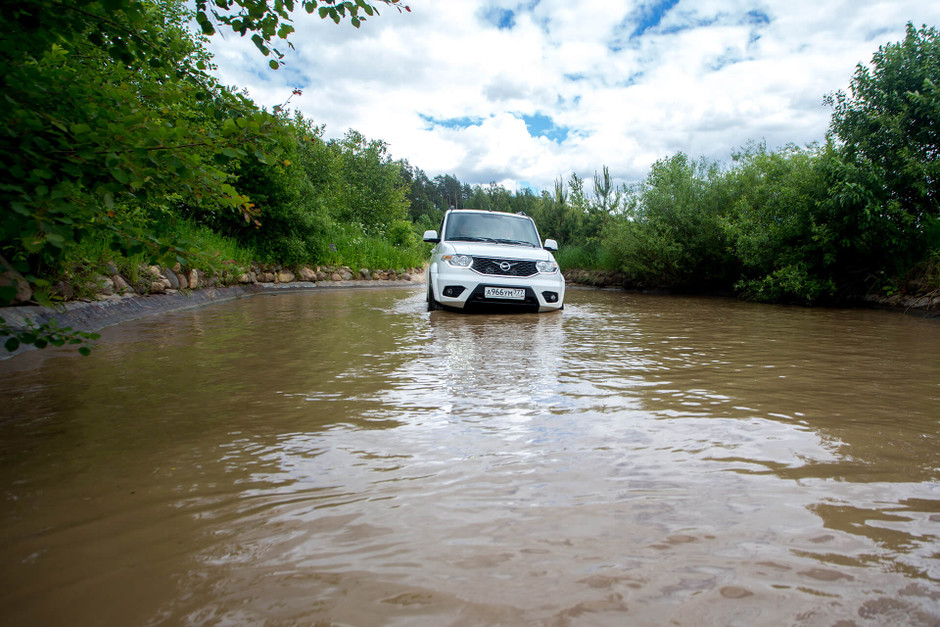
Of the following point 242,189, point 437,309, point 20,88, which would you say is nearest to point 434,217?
point 242,189

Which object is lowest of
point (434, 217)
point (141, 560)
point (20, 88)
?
point (141, 560)

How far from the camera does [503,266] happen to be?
319 inches

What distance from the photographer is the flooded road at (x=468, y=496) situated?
131 centimetres

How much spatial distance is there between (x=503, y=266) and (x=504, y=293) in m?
0.42

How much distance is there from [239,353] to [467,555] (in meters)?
3.93

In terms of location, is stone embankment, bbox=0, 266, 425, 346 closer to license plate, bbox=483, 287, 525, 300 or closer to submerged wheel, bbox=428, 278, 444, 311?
submerged wheel, bbox=428, 278, 444, 311

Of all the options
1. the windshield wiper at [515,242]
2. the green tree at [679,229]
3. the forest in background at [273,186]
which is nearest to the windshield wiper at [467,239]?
the windshield wiper at [515,242]

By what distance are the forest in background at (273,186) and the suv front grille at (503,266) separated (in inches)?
120

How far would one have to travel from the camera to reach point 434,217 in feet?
319

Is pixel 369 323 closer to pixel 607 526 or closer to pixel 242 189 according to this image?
pixel 607 526

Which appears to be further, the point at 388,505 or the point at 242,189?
the point at 242,189

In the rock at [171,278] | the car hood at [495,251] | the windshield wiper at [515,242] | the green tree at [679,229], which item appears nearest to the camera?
the car hood at [495,251]

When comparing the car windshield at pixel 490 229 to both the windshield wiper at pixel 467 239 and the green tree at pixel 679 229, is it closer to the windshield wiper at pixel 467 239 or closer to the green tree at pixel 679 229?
the windshield wiper at pixel 467 239

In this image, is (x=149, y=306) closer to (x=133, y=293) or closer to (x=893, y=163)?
(x=133, y=293)
